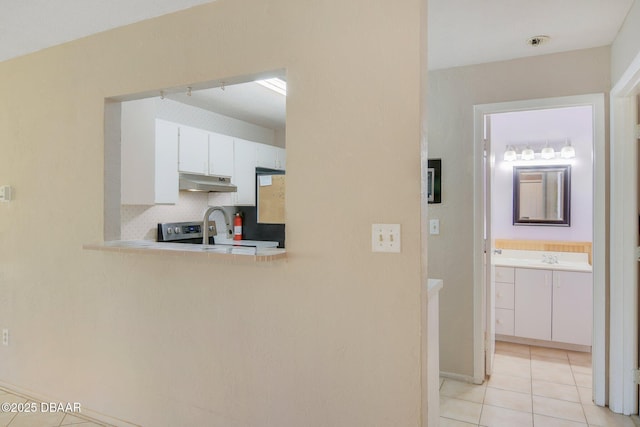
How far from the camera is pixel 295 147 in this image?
1.75m

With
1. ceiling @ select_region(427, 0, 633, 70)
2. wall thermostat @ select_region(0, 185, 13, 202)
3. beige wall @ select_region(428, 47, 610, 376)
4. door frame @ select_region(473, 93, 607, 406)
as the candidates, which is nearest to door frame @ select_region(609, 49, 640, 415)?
door frame @ select_region(473, 93, 607, 406)

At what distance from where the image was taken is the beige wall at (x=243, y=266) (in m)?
1.58

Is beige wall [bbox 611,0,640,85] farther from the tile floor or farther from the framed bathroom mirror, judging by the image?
the tile floor

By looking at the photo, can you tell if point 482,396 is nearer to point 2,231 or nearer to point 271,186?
point 271,186

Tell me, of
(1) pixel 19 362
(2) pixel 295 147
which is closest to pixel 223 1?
(2) pixel 295 147

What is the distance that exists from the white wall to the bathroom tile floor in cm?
119

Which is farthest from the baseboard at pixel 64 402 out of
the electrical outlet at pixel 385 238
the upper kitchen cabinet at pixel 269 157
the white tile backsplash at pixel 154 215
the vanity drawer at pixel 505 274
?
the vanity drawer at pixel 505 274

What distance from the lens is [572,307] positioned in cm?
357

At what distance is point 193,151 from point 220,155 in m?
0.39

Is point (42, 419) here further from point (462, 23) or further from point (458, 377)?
point (462, 23)

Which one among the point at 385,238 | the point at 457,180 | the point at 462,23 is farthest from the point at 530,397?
the point at 462,23

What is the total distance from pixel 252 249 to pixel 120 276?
91 centimetres

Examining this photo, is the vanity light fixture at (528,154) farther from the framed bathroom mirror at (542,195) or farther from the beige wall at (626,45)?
the beige wall at (626,45)

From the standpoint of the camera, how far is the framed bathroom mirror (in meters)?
3.97
